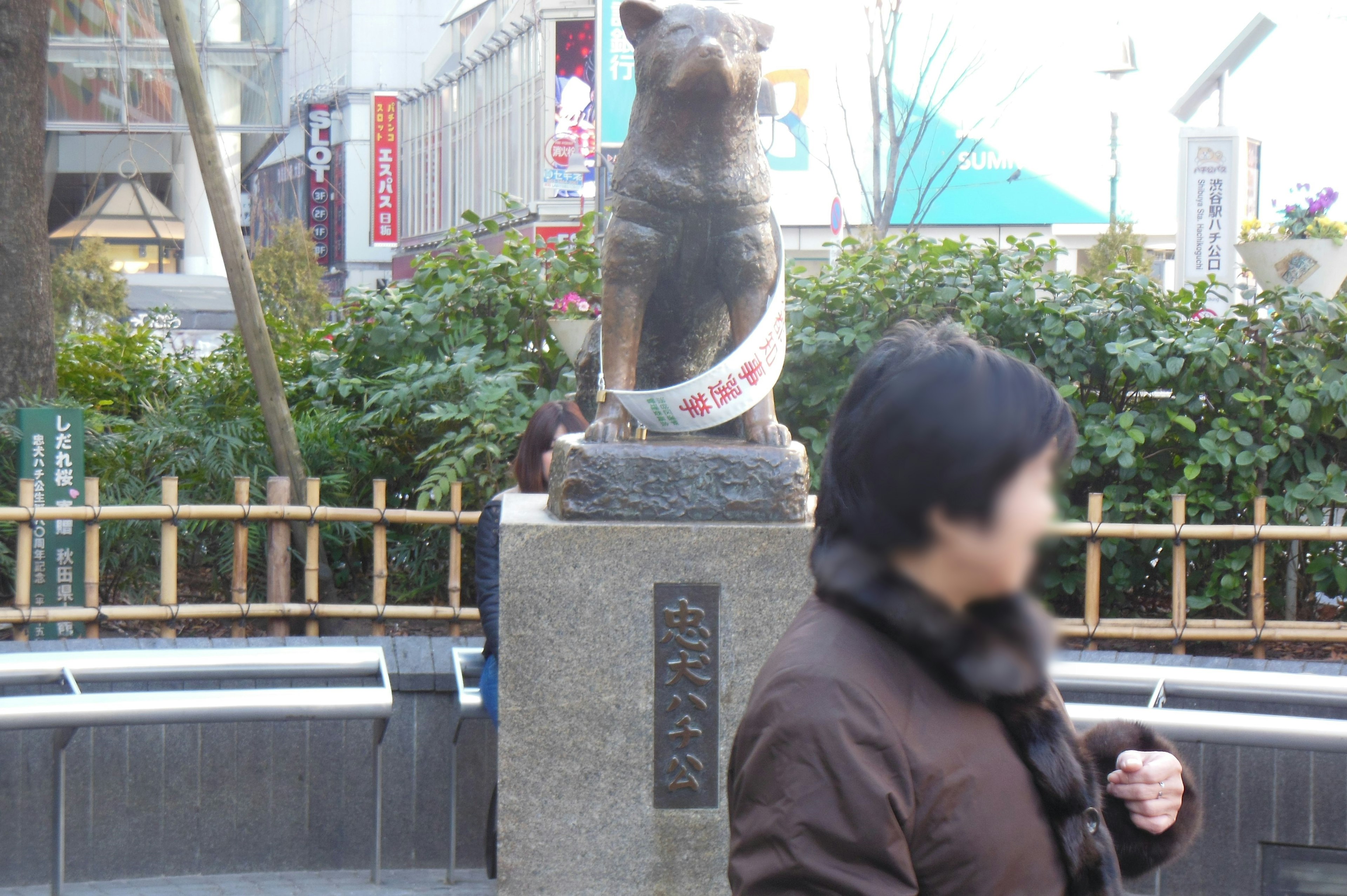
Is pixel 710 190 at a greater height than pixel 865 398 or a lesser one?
greater

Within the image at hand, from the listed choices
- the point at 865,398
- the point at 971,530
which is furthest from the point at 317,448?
the point at 971,530

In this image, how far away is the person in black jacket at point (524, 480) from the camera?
413 centimetres

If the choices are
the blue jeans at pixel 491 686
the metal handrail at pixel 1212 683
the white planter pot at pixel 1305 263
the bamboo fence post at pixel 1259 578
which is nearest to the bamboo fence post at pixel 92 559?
the blue jeans at pixel 491 686

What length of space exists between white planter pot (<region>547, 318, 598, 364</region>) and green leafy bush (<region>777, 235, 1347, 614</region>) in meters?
0.98

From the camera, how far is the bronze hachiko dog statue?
3.42 meters

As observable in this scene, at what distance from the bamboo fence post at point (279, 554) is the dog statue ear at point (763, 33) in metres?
2.81

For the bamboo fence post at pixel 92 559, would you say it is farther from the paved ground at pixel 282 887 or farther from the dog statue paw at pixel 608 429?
the dog statue paw at pixel 608 429

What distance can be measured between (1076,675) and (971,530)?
3.33m

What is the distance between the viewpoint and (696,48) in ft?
10.8

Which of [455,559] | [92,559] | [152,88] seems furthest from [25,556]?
[152,88]

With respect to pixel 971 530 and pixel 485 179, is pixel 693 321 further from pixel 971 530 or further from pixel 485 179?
pixel 485 179

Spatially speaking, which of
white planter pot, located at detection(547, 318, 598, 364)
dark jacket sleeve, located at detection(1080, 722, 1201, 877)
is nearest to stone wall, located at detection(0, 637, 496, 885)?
white planter pot, located at detection(547, 318, 598, 364)

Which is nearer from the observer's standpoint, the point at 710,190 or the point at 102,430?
the point at 710,190

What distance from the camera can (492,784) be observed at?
4574 mm
